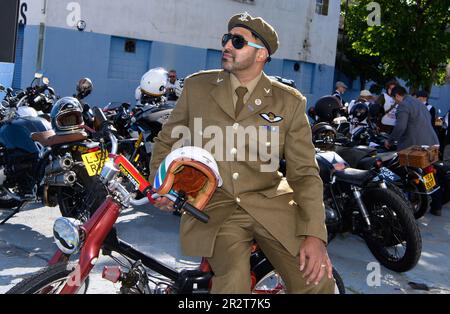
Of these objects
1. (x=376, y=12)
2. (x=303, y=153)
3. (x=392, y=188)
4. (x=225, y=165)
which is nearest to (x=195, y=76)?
(x=225, y=165)

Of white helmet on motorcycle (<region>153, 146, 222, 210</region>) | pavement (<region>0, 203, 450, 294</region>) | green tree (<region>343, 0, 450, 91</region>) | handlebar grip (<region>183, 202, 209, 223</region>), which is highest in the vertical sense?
green tree (<region>343, 0, 450, 91</region>)

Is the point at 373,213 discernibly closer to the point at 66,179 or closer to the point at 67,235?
the point at 66,179

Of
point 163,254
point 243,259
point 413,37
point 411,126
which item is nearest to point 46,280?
point 243,259

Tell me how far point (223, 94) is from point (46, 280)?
1.30 metres

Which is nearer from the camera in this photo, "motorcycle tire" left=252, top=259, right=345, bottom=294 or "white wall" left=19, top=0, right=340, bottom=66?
"motorcycle tire" left=252, top=259, right=345, bottom=294

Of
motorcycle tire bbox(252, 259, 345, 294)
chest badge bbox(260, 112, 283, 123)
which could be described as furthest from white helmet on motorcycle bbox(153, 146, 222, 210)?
motorcycle tire bbox(252, 259, 345, 294)

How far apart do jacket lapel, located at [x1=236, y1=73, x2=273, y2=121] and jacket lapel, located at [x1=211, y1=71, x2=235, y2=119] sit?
7cm

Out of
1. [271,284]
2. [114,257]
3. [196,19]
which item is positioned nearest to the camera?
[114,257]

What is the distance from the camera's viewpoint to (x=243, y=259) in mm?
2861

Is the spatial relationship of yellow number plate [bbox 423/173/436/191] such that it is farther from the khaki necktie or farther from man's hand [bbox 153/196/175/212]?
man's hand [bbox 153/196/175/212]

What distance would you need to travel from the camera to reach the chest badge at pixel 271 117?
3.05 metres

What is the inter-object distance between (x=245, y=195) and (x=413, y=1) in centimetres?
1447

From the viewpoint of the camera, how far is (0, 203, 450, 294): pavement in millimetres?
4926
